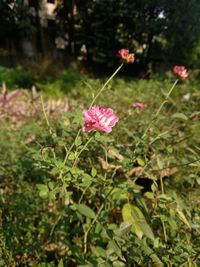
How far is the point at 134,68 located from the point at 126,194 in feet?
37.5

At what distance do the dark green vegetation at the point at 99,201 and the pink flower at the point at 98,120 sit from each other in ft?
0.59

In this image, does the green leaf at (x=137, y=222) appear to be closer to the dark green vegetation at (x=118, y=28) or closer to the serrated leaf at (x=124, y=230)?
the serrated leaf at (x=124, y=230)

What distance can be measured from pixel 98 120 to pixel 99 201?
48.3 inches

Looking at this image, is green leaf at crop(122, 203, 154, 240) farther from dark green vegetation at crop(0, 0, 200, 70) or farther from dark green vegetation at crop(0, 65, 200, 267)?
dark green vegetation at crop(0, 0, 200, 70)

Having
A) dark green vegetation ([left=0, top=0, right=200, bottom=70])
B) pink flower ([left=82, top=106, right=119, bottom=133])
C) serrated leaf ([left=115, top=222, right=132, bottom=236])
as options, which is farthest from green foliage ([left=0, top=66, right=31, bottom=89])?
serrated leaf ([left=115, top=222, right=132, bottom=236])

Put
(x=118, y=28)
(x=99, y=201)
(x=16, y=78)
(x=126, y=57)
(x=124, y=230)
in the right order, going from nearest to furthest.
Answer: (x=124, y=230) → (x=126, y=57) → (x=99, y=201) → (x=16, y=78) → (x=118, y=28)

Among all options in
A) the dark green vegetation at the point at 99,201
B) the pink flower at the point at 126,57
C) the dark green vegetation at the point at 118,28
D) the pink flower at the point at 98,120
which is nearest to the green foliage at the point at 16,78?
the dark green vegetation at the point at 118,28

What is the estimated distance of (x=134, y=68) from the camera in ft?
40.9

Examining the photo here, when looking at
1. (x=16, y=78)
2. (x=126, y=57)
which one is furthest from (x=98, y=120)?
(x=16, y=78)

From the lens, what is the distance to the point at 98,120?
3.92ft

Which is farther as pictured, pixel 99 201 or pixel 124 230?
pixel 99 201

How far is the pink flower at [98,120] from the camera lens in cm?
119

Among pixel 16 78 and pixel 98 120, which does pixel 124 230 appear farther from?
pixel 16 78

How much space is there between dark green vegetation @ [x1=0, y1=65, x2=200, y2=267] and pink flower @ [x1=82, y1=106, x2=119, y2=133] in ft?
0.59
